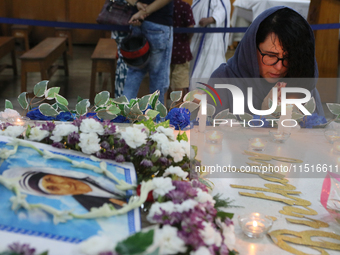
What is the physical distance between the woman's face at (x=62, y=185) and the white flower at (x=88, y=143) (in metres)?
0.11

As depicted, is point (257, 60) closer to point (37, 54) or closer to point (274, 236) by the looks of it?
point (274, 236)

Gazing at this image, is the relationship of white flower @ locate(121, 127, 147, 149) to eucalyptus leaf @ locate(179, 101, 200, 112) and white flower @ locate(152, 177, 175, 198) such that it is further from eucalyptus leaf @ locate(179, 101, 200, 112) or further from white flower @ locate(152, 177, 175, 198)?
eucalyptus leaf @ locate(179, 101, 200, 112)

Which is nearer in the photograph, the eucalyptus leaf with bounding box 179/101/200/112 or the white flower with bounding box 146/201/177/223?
the white flower with bounding box 146/201/177/223

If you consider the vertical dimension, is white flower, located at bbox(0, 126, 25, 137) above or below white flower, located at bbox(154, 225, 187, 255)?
above

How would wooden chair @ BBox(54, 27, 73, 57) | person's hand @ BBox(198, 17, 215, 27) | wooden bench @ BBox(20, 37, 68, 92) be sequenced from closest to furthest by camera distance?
person's hand @ BBox(198, 17, 215, 27) → wooden bench @ BBox(20, 37, 68, 92) → wooden chair @ BBox(54, 27, 73, 57)

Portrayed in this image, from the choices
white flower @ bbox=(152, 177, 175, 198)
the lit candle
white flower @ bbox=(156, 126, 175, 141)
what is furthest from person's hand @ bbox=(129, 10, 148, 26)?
white flower @ bbox=(152, 177, 175, 198)

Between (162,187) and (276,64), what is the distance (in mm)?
1061

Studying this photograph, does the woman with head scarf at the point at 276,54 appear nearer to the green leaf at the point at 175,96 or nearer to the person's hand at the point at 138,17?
the green leaf at the point at 175,96

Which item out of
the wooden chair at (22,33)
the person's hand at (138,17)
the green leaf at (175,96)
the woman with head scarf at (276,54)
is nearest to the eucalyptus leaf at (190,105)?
the green leaf at (175,96)

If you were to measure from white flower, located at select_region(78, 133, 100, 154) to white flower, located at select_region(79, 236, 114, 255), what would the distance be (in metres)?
0.32

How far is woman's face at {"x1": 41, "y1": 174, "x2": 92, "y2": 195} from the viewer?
0.66 metres

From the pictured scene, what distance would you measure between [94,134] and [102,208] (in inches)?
9.6

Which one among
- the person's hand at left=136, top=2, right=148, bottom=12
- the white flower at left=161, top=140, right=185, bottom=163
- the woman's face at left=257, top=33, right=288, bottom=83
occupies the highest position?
the person's hand at left=136, top=2, right=148, bottom=12

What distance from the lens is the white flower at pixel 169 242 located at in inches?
21.1
